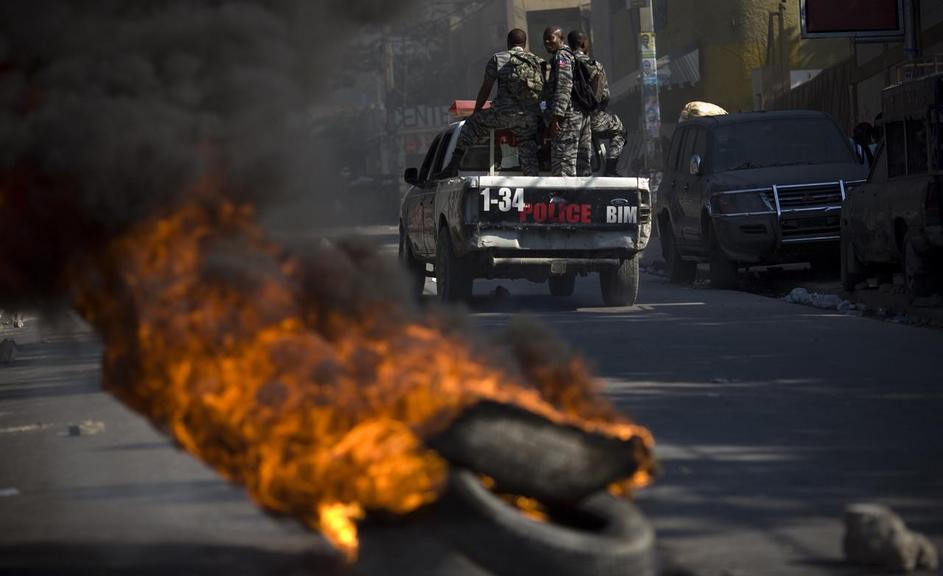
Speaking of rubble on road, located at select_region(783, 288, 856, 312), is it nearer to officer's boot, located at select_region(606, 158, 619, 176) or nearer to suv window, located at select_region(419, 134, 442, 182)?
officer's boot, located at select_region(606, 158, 619, 176)

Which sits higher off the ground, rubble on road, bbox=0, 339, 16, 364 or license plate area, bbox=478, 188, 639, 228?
license plate area, bbox=478, 188, 639, 228

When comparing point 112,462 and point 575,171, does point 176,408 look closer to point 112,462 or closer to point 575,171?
point 112,462

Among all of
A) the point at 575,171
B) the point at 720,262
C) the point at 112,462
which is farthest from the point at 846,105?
the point at 112,462

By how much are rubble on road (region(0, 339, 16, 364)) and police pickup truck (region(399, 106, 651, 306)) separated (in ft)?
13.0

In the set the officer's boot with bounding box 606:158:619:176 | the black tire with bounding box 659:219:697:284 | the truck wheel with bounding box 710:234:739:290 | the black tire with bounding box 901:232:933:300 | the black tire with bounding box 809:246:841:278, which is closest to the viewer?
the black tire with bounding box 901:232:933:300

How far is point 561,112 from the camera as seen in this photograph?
49.8ft

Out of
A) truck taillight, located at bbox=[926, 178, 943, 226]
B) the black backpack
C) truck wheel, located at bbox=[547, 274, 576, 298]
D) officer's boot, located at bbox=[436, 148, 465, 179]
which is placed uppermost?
the black backpack

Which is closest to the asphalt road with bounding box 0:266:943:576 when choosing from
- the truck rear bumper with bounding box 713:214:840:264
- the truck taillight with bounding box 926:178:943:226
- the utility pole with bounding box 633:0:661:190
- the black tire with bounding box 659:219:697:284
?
the truck taillight with bounding box 926:178:943:226

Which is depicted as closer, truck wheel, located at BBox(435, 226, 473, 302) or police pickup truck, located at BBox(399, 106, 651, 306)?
police pickup truck, located at BBox(399, 106, 651, 306)

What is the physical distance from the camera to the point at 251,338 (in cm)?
487

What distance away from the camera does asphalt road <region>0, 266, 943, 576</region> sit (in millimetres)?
5312

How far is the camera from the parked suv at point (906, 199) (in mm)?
13742

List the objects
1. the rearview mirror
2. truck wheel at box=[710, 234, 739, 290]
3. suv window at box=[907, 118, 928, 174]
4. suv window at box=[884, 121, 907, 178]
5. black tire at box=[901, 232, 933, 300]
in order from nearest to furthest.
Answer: black tire at box=[901, 232, 933, 300] → suv window at box=[907, 118, 928, 174] → suv window at box=[884, 121, 907, 178] → truck wheel at box=[710, 234, 739, 290] → the rearview mirror

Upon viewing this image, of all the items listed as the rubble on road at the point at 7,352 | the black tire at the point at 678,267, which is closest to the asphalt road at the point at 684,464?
the rubble on road at the point at 7,352
